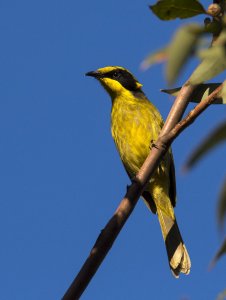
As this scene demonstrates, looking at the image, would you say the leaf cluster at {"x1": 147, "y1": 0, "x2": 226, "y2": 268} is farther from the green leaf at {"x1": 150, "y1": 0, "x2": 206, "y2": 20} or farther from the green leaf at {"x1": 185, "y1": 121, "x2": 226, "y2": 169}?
the green leaf at {"x1": 150, "y1": 0, "x2": 206, "y2": 20}

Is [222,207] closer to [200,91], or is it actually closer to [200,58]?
[200,58]

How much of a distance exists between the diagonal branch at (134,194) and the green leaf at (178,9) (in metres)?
0.31

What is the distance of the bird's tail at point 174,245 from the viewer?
4715 mm

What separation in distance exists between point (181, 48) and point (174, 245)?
4.51 m

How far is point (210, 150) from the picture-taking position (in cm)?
79

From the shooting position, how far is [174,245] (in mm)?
5215

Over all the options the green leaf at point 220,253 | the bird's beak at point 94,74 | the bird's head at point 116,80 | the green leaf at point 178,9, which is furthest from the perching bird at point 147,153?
the green leaf at point 220,253

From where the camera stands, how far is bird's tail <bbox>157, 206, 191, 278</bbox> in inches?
186

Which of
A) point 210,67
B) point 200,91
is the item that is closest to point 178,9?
point 210,67

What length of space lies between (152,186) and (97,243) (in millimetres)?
3766

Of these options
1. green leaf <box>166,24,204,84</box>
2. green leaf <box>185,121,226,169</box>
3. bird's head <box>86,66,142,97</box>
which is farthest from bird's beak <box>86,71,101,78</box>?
green leaf <box>185,121,226,169</box>

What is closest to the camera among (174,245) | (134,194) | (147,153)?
(134,194)

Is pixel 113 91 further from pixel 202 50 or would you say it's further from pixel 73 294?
pixel 202 50

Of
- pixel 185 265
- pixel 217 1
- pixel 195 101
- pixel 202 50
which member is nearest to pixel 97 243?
pixel 195 101
